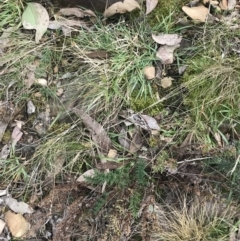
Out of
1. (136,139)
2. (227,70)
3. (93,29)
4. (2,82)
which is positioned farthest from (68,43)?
(227,70)

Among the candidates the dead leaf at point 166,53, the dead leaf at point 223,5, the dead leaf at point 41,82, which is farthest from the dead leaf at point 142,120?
the dead leaf at point 223,5

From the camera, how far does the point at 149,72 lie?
242cm

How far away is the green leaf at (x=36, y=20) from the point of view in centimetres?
254

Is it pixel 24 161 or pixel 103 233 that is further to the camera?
pixel 24 161

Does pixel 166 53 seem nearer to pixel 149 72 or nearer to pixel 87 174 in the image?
pixel 149 72

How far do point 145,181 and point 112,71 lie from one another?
57 cm

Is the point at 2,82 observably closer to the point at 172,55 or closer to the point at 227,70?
the point at 172,55

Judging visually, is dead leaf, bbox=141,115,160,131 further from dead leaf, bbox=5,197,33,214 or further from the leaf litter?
dead leaf, bbox=5,197,33,214

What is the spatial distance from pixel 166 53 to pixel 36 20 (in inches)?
27.3

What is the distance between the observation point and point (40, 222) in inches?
90.2

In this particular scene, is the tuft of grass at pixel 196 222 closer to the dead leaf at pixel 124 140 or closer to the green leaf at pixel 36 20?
the dead leaf at pixel 124 140

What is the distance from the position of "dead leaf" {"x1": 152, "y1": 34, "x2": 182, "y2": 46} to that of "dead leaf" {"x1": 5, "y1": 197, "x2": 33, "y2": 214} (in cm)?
102

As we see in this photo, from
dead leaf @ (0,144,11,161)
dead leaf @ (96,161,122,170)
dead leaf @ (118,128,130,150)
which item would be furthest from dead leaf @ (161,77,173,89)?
dead leaf @ (0,144,11,161)

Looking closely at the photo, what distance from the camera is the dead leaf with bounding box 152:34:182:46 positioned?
95.4 inches
